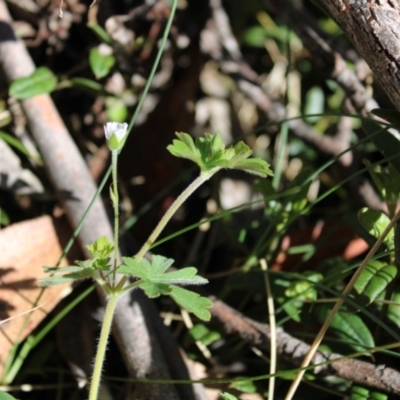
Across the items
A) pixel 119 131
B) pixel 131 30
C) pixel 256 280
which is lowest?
pixel 256 280

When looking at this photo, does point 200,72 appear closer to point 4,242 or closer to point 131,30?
point 131,30

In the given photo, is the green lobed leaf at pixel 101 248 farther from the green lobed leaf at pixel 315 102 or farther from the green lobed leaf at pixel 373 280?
the green lobed leaf at pixel 315 102

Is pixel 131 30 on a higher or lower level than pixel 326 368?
higher

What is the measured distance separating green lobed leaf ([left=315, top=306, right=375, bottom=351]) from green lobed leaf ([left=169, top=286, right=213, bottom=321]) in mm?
344

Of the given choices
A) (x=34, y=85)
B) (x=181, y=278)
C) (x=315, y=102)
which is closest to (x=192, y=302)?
(x=181, y=278)

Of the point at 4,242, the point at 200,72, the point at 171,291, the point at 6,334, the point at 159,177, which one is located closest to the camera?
the point at 171,291

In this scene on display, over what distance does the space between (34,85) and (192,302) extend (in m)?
0.79

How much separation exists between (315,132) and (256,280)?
646 mm

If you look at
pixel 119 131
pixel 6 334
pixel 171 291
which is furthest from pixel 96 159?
pixel 171 291

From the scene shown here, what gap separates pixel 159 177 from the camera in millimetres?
1789

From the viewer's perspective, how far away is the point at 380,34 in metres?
0.97

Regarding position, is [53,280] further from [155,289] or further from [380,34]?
[380,34]

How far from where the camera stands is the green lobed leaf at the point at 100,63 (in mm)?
1532

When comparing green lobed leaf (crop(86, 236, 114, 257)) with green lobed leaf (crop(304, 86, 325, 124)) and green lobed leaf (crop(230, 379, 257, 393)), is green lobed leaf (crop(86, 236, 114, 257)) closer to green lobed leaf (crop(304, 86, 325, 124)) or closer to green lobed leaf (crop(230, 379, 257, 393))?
green lobed leaf (crop(230, 379, 257, 393))
